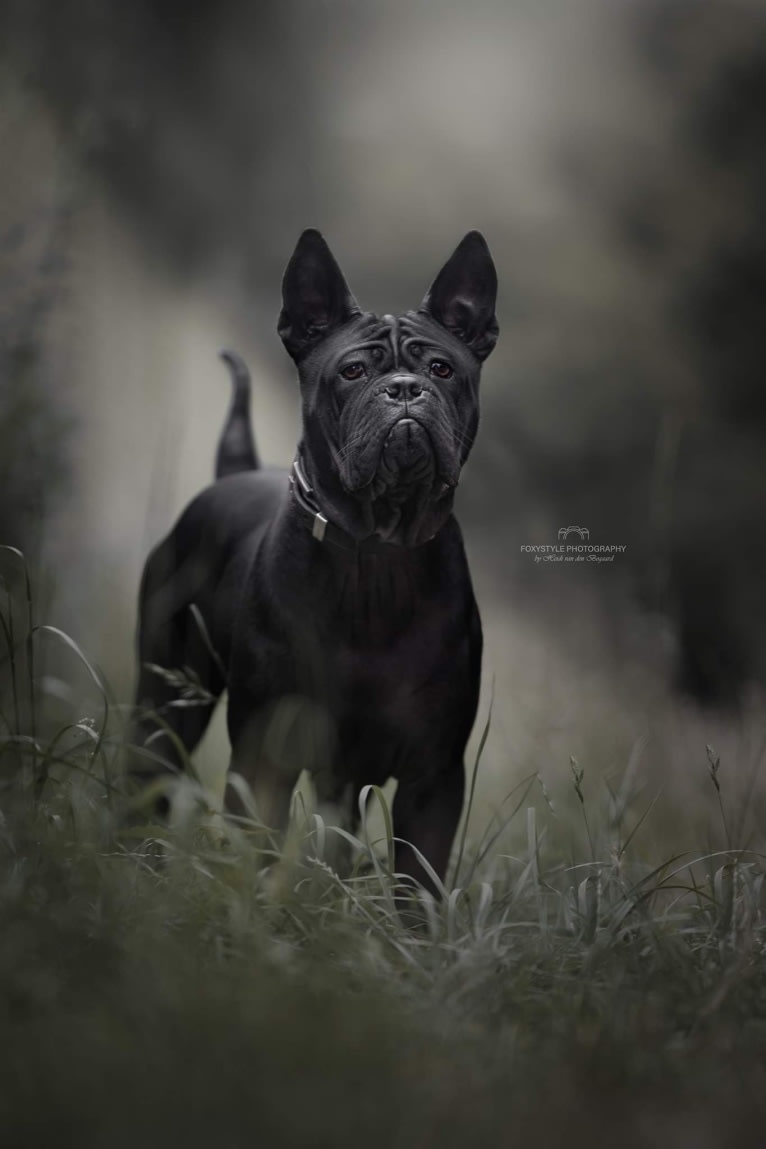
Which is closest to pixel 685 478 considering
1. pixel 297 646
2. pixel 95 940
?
pixel 297 646

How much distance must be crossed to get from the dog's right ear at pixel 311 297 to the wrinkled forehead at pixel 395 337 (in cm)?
5

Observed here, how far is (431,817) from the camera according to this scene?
9.21ft

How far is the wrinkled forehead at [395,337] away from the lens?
9.05 ft

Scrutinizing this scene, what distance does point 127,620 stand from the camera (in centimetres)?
468

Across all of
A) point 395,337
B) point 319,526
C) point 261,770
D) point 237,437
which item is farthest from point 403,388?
point 237,437

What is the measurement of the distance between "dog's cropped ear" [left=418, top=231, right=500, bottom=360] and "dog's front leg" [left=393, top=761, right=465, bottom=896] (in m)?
1.11

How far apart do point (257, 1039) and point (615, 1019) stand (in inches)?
23.9

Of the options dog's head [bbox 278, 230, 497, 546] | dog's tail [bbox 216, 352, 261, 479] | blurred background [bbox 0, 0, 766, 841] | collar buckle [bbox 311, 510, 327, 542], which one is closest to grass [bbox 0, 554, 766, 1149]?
collar buckle [bbox 311, 510, 327, 542]

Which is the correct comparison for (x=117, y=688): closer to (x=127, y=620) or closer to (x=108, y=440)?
(x=127, y=620)

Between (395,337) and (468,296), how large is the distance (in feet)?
1.11

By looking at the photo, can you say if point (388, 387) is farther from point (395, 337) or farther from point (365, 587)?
point (365, 587)

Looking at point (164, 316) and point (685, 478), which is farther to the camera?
point (685, 478)

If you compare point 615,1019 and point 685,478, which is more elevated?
point 685,478

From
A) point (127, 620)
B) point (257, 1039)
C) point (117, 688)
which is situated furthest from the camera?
point (127, 620)
